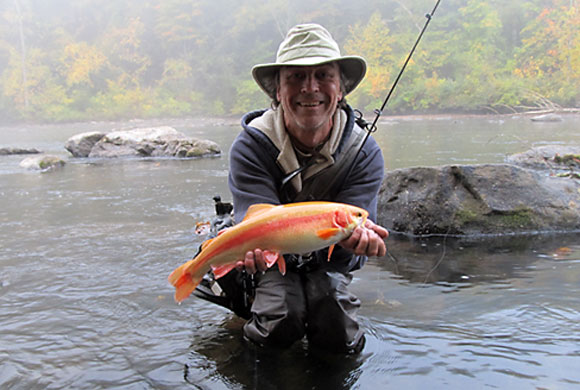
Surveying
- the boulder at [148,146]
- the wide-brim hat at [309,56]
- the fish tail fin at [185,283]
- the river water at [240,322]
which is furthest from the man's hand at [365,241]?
the boulder at [148,146]

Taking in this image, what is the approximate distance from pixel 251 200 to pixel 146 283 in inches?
74.4

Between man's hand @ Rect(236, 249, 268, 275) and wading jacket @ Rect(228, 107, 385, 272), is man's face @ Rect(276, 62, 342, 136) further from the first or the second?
man's hand @ Rect(236, 249, 268, 275)

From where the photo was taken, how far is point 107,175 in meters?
11.4

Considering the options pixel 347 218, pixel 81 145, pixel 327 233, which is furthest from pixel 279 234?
pixel 81 145

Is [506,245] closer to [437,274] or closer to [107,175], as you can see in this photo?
[437,274]

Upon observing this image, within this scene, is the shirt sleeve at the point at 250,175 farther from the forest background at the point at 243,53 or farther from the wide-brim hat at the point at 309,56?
the forest background at the point at 243,53

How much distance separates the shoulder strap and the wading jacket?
2cm

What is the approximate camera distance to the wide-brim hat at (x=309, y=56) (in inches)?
107

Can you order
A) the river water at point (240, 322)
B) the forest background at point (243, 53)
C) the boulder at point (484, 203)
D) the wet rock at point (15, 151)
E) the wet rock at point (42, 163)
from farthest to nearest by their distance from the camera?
the forest background at point (243, 53), the wet rock at point (15, 151), the wet rock at point (42, 163), the boulder at point (484, 203), the river water at point (240, 322)

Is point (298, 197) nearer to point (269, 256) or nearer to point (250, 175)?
point (250, 175)

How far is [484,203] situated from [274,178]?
3.39m

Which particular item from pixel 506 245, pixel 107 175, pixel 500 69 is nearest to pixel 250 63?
pixel 500 69

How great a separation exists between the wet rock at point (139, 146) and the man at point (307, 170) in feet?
41.0

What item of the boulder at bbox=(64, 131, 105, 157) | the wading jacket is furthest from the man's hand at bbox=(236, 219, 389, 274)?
the boulder at bbox=(64, 131, 105, 157)
